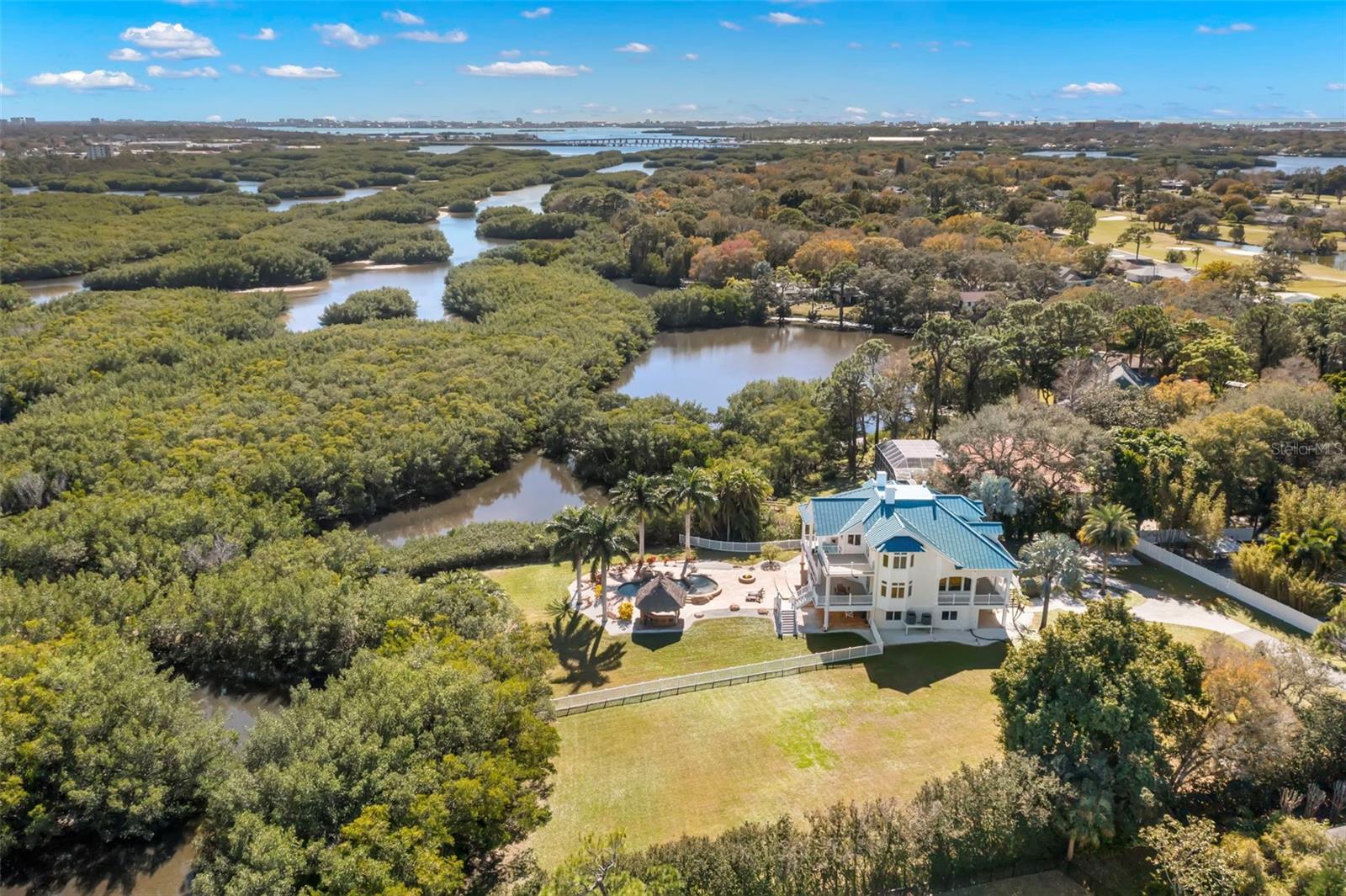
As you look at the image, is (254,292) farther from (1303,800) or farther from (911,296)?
(1303,800)

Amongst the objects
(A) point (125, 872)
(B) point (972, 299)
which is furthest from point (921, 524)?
(B) point (972, 299)

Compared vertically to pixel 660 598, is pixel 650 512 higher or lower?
higher

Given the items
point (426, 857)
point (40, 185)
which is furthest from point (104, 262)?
point (426, 857)

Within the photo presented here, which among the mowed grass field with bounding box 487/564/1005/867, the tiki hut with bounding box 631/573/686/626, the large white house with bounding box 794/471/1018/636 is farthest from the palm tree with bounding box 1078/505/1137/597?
the tiki hut with bounding box 631/573/686/626

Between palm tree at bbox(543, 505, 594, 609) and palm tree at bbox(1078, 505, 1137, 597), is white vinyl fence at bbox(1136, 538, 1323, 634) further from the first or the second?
palm tree at bbox(543, 505, 594, 609)

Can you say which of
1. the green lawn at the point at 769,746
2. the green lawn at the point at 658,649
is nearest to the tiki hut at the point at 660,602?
the green lawn at the point at 658,649

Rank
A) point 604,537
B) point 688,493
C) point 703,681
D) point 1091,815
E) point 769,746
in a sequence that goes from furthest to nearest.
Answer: point 688,493
point 604,537
point 703,681
point 769,746
point 1091,815

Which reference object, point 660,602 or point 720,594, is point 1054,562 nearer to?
point 720,594

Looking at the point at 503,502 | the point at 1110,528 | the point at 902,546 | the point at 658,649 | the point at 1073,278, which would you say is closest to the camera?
the point at 902,546
